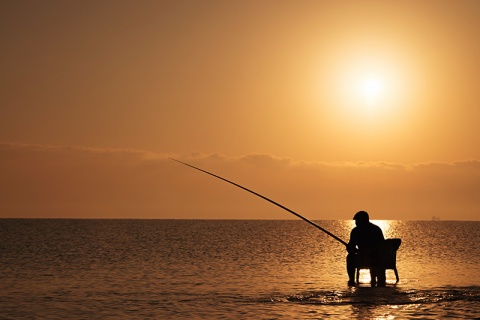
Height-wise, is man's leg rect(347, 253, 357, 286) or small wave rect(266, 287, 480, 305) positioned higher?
man's leg rect(347, 253, 357, 286)

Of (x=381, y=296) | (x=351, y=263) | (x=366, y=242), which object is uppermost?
(x=366, y=242)

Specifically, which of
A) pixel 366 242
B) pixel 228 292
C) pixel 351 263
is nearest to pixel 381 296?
pixel 366 242

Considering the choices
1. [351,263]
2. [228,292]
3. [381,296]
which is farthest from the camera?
[228,292]

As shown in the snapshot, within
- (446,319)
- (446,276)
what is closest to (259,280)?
(446,276)

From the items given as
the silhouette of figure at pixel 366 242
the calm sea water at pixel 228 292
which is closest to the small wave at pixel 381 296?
the calm sea water at pixel 228 292

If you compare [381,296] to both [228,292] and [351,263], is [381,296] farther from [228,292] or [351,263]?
[228,292]

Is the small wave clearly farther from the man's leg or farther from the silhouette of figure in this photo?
the silhouette of figure

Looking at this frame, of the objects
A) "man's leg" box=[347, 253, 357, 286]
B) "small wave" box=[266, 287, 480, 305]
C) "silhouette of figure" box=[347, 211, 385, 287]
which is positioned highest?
"silhouette of figure" box=[347, 211, 385, 287]

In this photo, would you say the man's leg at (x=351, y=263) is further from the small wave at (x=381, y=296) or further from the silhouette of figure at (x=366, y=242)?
the small wave at (x=381, y=296)

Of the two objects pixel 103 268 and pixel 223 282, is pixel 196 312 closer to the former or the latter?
pixel 223 282

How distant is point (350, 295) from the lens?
2242 centimetres

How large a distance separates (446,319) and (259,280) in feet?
42.6

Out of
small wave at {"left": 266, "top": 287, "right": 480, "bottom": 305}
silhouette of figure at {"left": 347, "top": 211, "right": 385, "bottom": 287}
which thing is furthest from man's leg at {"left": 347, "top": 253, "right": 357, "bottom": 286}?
small wave at {"left": 266, "top": 287, "right": 480, "bottom": 305}

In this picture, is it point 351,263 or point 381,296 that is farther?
point 351,263
